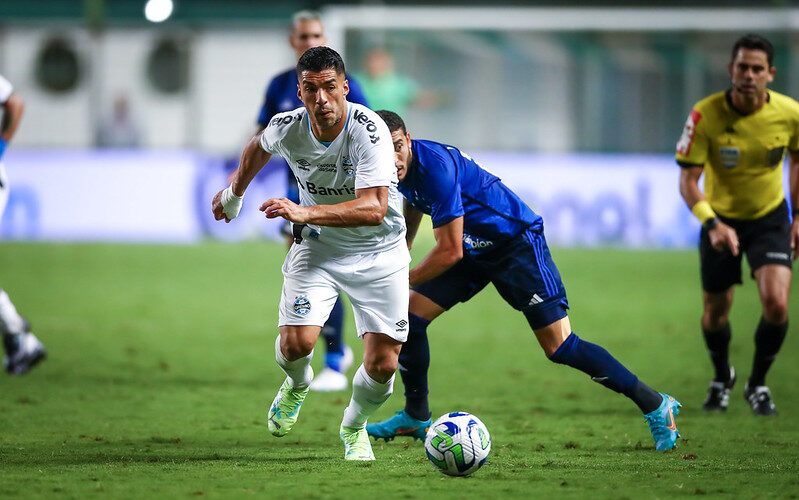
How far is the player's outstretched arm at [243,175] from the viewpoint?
5.46 m

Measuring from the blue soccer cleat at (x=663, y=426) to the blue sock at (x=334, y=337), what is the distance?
264cm

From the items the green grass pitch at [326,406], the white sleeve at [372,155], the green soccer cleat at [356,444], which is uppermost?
the white sleeve at [372,155]

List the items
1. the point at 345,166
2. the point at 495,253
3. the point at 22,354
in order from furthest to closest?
the point at 22,354
the point at 495,253
the point at 345,166

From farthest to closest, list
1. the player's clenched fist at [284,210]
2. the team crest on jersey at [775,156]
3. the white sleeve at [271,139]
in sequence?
the team crest on jersey at [775,156], the white sleeve at [271,139], the player's clenched fist at [284,210]

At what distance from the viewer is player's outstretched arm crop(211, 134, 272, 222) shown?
215 inches

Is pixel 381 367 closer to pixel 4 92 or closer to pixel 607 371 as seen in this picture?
pixel 607 371

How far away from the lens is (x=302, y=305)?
5.39 meters

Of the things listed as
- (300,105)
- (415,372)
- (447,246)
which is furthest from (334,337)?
(447,246)

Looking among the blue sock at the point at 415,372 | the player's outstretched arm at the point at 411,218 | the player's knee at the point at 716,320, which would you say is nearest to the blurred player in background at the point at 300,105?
the player's outstretched arm at the point at 411,218

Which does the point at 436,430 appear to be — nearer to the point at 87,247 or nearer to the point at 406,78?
the point at 87,247

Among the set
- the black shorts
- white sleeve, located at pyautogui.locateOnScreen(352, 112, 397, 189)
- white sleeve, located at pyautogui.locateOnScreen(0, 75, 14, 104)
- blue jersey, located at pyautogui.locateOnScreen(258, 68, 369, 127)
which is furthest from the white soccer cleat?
the black shorts

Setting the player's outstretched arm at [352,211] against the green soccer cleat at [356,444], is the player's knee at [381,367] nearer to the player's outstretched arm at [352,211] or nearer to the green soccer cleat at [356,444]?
the green soccer cleat at [356,444]

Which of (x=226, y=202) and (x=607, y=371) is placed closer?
(x=226, y=202)

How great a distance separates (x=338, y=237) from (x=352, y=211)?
0.52 m
